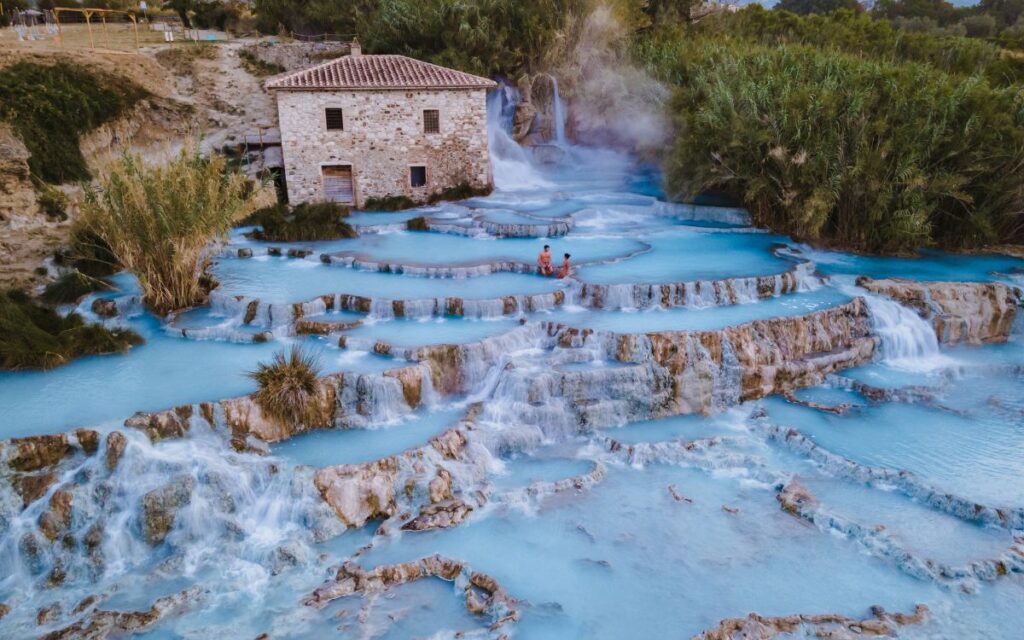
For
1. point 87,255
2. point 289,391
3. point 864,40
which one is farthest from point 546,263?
point 864,40

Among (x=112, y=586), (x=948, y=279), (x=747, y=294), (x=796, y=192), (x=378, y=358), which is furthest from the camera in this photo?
(x=796, y=192)

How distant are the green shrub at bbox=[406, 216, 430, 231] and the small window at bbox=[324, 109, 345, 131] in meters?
4.07

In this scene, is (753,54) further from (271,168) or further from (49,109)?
(49,109)

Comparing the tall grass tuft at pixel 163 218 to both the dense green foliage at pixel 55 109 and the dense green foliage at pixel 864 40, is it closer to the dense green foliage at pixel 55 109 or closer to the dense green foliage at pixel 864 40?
the dense green foliage at pixel 55 109

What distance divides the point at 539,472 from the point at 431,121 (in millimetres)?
14850

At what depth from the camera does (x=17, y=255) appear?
54.0 feet

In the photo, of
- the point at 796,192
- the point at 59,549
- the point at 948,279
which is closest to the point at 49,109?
the point at 59,549

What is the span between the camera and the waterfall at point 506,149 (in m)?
26.4

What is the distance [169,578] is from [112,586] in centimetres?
66

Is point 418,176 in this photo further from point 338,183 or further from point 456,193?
point 338,183

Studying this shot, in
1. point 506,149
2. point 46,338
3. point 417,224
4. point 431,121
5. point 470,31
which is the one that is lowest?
point 46,338

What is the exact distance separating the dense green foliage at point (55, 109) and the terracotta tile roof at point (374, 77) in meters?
5.07

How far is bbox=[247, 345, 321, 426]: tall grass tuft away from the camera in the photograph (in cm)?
1095

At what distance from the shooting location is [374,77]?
2188 cm
